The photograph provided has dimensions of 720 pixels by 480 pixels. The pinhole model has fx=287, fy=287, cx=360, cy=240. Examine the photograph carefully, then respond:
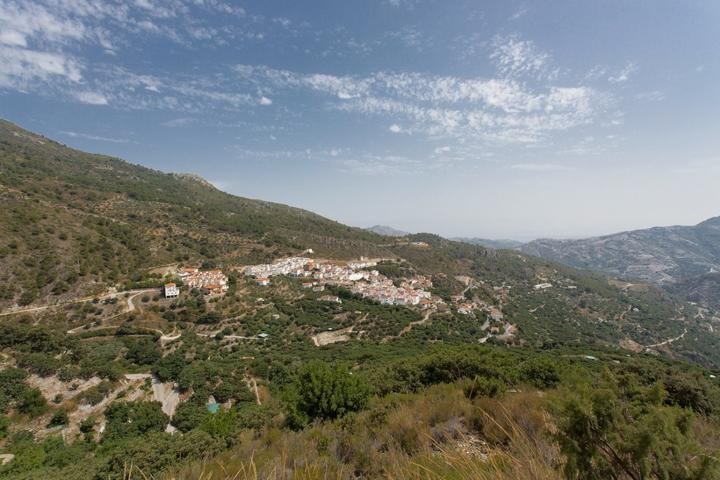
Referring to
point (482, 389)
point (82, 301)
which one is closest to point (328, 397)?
point (482, 389)

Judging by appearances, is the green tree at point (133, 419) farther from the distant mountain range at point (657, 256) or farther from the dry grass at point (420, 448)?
the distant mountain range at point (657, 256)

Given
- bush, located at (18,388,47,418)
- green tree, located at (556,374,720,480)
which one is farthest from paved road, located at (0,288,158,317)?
green tree, located at (556,374,720,480)

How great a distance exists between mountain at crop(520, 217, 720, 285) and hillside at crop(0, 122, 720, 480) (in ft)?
309

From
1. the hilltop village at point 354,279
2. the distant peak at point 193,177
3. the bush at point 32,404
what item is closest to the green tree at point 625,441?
the bush at point 32,404

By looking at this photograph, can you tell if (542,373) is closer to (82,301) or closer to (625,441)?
Answer: (625,441)

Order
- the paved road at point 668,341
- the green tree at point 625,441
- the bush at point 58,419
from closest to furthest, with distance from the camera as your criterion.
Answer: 1. the green tree at point 625,441
2. the bush at point 58,419
3. the paved road at point 668,341

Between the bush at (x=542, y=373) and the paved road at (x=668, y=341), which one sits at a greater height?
the bush at (x=542, y=373)

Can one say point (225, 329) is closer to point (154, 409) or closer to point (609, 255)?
point (154, 409)

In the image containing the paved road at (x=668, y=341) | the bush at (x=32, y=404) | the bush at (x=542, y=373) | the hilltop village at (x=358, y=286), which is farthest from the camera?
the paved road at (x=668, y=341)

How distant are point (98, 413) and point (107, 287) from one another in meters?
22.0

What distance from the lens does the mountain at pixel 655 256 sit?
15088 centimetres

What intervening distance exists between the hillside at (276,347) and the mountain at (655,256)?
309 feet

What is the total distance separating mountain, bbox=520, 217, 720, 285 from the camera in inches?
5940

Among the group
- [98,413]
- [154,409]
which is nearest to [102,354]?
[98,413]
